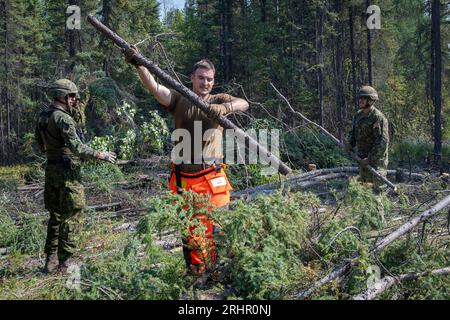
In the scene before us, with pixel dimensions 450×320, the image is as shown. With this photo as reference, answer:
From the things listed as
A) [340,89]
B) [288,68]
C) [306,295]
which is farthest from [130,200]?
[340,89]

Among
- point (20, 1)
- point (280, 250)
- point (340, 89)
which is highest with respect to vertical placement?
point (20, 1)

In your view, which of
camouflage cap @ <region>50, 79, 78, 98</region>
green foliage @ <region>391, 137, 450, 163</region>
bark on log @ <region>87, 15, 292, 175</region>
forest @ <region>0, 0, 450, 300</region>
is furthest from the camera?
green foliage @ <region>391, 137, 450, 163</region>

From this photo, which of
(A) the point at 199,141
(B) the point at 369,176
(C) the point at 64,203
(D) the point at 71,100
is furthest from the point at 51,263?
(B) the point at 369,176

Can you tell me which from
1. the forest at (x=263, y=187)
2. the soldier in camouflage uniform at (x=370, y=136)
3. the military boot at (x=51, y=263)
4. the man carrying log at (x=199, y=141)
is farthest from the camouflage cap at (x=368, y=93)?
the military boot at (x=51, y=263)

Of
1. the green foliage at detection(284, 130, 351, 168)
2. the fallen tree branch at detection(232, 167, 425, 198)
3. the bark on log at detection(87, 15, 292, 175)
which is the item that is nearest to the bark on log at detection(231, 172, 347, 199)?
the fallen tree branch at detection(232, 167, 425, 198)

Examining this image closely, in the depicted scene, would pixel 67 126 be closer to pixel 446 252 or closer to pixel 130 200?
pixel 130 200

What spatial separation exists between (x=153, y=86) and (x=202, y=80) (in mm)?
472

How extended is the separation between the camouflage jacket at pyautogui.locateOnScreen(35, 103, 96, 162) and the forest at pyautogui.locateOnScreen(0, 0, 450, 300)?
1.01 metres

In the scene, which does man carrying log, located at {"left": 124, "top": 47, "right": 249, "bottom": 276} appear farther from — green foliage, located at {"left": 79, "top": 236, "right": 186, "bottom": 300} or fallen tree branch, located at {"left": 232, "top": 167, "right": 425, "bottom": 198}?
fallen tree branch, located at {"left": 232, "top": 167, "right": 425, "bottom": 198}

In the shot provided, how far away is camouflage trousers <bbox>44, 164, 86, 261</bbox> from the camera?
16.9 feet

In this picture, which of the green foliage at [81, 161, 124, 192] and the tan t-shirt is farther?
the green foliage at [81, 161, 124, 192]

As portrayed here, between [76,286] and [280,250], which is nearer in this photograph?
[76,286]

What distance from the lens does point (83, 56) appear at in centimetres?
2127
